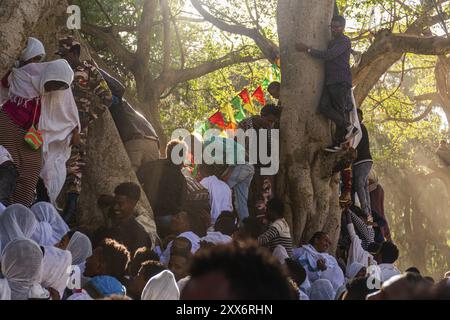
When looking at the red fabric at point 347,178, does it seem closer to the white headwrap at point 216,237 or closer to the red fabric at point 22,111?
the white headwrap at point 216,237

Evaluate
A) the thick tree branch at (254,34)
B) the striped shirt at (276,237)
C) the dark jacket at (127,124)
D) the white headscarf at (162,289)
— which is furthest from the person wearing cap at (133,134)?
the white headscarf at (162,289)

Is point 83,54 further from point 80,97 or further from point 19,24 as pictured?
point 19,24

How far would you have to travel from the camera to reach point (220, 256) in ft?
9.35

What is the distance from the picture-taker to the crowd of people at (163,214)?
4930mm

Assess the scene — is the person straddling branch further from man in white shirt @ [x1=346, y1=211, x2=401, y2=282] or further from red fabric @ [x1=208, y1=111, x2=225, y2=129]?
red fabric @ [x1=208, y1=111, x2=225, y2=129]

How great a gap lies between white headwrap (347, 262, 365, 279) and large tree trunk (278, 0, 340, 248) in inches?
30.7

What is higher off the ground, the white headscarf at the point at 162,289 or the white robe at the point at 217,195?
the white robe at the point at 217,195

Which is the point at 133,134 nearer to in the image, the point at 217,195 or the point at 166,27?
the point at 217,195

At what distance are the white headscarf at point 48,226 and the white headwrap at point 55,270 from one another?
759mm

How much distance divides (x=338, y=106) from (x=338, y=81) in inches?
10.9

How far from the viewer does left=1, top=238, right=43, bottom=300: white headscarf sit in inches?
200

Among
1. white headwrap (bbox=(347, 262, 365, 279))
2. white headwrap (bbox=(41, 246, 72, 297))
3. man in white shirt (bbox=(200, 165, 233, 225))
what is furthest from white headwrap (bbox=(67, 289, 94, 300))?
white headwrap (bbox=(347, 262, 365, 279))

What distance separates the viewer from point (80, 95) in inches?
337
